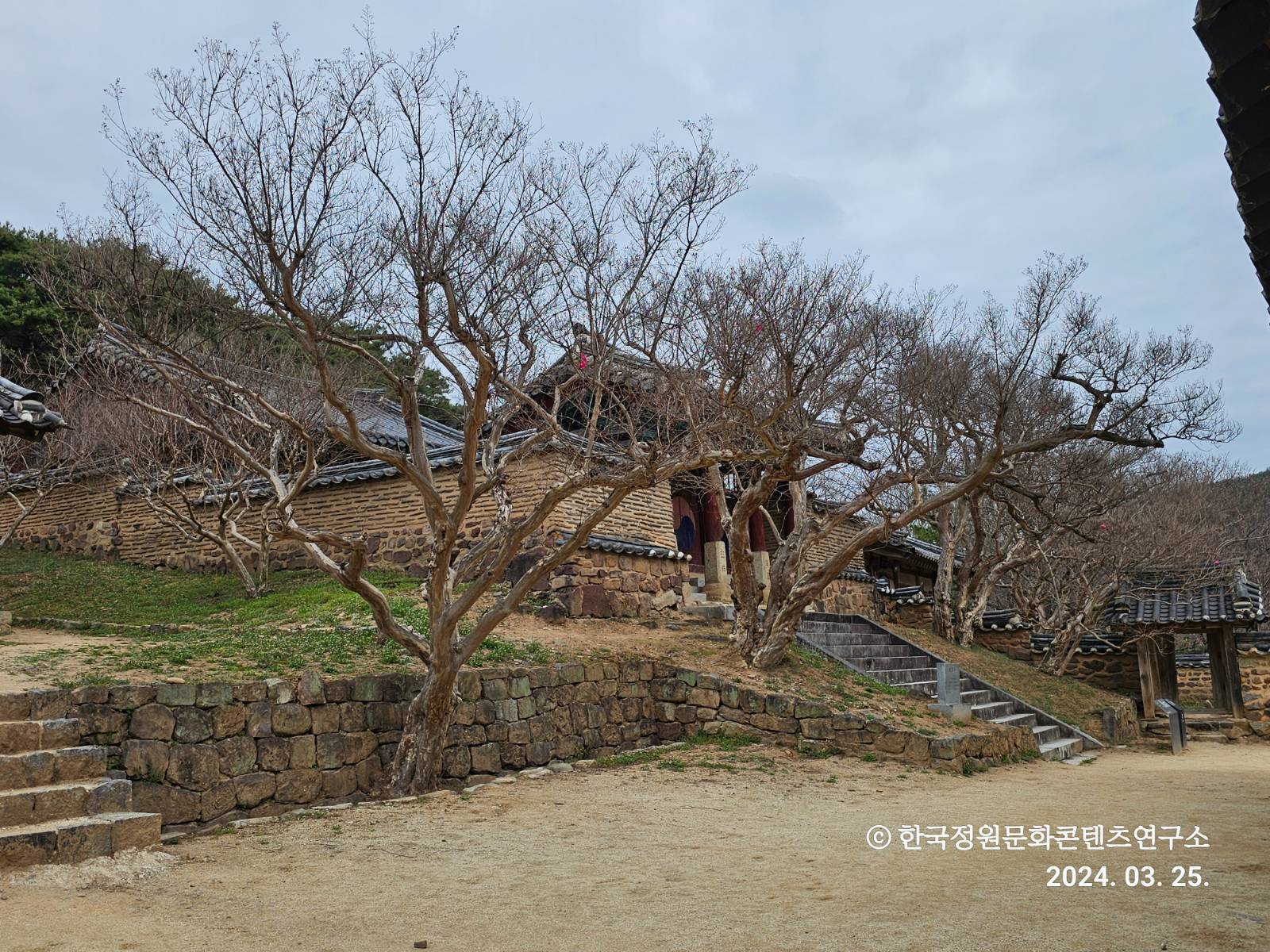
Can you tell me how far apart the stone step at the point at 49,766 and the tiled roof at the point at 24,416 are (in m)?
3.71

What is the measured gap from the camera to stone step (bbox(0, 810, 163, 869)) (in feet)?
17.9

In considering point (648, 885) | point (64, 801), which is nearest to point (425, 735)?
point (64, 801)

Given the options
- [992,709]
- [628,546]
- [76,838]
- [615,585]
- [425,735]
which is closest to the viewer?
[76,838]

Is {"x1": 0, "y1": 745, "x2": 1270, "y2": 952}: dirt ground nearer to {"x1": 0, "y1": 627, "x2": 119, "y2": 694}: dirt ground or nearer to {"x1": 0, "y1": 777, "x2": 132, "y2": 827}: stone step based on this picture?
{"x1": 0, "y1": 777, "x2": 132, "y2": 827}: stone step

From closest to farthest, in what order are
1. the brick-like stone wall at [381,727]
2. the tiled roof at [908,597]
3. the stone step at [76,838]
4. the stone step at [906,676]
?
the stone step at [76,838] → the brick-like stone wall at [381,727] → the stone step at [906,676] → the tiled roof at [908,597]

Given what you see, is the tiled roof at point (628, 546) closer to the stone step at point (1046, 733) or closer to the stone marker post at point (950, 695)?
the stone marker post at point (950, 695)

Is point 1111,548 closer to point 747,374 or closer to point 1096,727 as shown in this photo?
point 1096,727

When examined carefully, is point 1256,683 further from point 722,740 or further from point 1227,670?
point 722,740

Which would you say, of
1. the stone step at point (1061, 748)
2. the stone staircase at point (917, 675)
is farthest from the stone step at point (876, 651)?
the stone step at point (1061, 748)

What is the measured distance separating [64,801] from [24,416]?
14.4ft

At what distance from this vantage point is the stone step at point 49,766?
611cm

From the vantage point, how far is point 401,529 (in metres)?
16.7

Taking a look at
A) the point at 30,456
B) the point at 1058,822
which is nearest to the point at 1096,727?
the point at 1058,822

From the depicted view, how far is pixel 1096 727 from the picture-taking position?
55.6 ft
